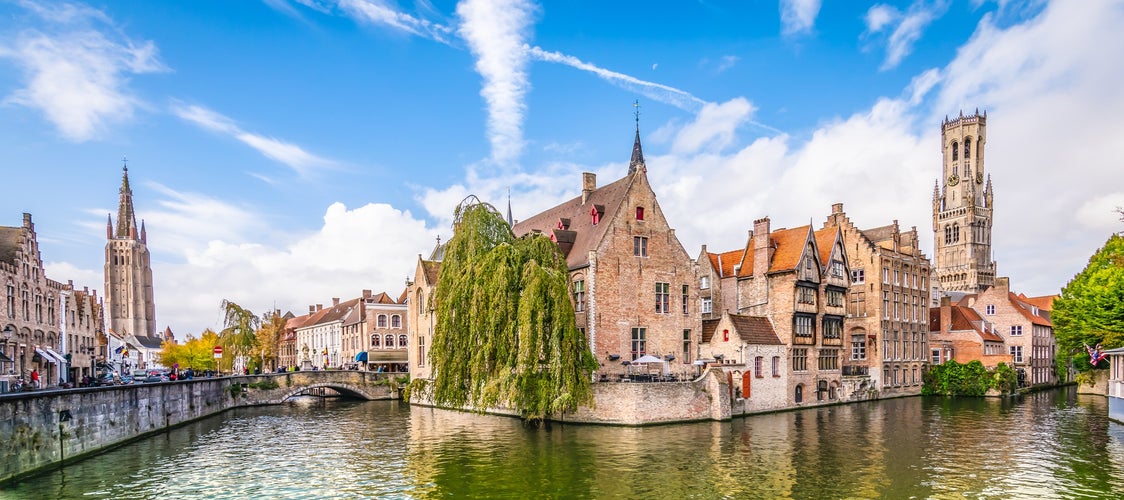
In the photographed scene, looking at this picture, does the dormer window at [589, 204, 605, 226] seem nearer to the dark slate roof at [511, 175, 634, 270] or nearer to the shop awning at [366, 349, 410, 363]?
the dark slate roof at [511, 175, 634, 270]

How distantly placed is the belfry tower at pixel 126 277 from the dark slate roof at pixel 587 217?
371 ft

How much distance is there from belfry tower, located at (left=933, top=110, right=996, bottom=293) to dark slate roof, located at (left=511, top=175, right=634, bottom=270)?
306 ft

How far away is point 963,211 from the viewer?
12625cm

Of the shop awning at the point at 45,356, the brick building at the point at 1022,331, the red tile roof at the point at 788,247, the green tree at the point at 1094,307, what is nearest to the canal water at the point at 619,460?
the green tree at the point at 1094,307

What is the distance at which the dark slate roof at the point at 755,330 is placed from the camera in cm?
4266

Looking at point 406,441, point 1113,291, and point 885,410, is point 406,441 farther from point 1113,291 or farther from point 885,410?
point 1113,291

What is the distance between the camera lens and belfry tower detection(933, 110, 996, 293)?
400ft

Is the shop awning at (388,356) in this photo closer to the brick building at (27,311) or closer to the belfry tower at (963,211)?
the brick building at (27,311)

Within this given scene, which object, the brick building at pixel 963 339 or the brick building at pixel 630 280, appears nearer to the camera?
the brick building at pixel 630 280

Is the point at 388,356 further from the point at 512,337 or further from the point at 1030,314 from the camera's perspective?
the point at 1030,314

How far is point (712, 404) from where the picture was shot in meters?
38.7

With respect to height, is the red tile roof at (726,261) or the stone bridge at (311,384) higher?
the red tile roof at (726,261)

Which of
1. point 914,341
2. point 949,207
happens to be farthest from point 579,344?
point 949,207

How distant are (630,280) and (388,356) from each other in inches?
1439
